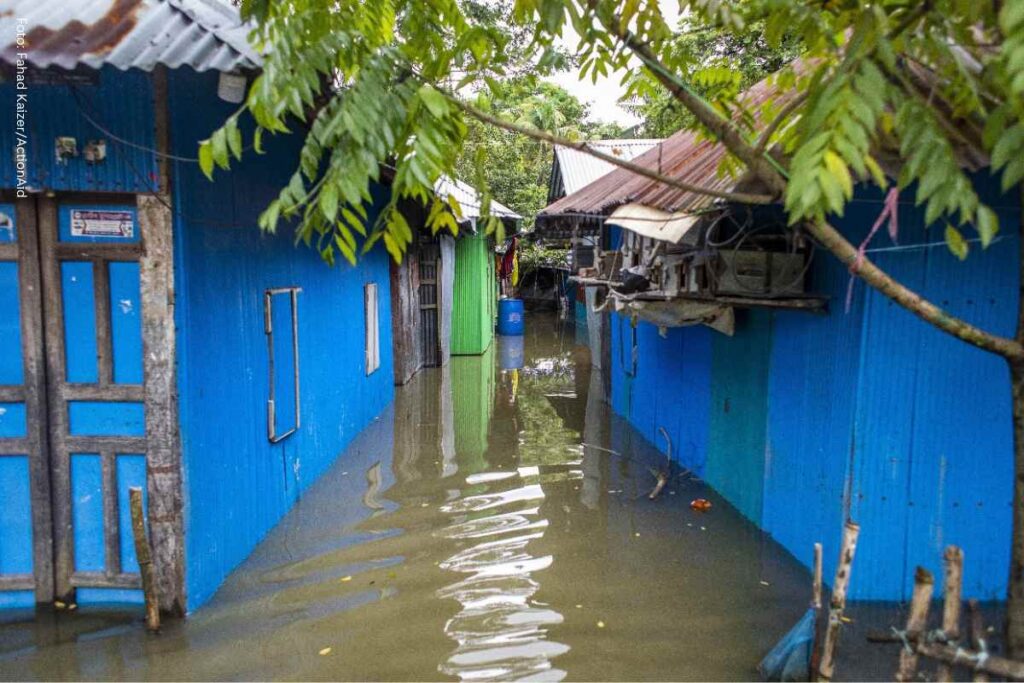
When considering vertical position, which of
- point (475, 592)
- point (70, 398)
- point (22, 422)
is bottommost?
point (475, 592)

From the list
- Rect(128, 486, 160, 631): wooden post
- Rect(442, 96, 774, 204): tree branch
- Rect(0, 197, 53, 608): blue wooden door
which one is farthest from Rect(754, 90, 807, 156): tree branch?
Rect(0, 197, 53, 608): blue wooden door

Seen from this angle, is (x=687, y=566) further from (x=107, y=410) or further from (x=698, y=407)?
(x=107, y=410)

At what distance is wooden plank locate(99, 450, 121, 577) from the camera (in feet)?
15.0

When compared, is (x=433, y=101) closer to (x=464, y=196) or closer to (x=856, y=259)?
(x=856, y=259)

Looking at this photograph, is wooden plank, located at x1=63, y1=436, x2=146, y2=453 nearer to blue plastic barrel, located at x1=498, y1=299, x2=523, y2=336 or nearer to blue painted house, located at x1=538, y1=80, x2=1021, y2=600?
blue painted house, located at x1=538, y1=80, x2=1021, y2=600

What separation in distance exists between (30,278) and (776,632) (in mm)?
5240

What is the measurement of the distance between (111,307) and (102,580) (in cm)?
179

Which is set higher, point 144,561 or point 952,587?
point 952,587

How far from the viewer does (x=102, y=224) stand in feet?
14.7

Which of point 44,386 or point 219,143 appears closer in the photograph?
point 219,143

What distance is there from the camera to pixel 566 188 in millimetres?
14461

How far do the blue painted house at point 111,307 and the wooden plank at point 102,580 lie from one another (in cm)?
1

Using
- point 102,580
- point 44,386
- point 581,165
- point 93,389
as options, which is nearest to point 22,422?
point 44,386

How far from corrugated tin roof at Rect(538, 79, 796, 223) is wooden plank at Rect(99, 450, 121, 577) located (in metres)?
4.09
